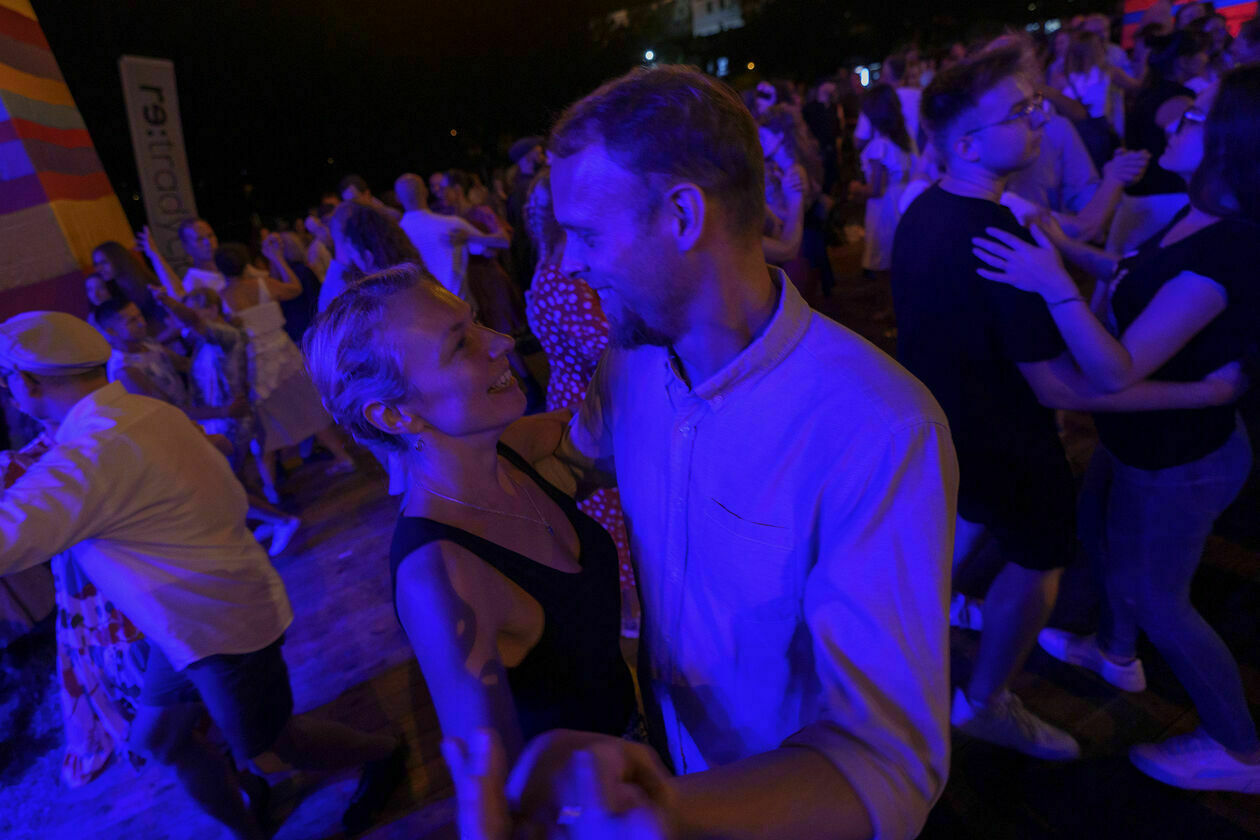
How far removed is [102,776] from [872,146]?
5.54 m

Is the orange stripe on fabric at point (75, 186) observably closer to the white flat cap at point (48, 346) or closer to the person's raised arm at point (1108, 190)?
the white flat cap at point (48, 346)

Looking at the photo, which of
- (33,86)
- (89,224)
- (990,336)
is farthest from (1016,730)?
(33,86)

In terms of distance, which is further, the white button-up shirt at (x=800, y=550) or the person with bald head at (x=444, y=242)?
the person with bald head at (x=444, y=242)

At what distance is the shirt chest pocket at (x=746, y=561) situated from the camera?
2.96 feet

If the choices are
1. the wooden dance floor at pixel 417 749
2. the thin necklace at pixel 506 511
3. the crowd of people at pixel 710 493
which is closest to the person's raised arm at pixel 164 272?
the wooden dance floor at pixel 417 749

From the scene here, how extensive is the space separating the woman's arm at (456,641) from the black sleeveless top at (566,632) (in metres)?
0.05

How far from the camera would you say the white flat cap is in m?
1.72

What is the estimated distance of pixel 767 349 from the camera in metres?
0.90

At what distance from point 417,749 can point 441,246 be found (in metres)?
3.13

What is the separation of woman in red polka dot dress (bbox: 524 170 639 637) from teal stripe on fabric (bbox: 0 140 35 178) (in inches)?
141

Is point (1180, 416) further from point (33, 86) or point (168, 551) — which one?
point (33, 86)

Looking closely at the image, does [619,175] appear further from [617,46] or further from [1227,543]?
[617,46]

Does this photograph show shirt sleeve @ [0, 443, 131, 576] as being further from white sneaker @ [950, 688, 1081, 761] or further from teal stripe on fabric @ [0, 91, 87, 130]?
teal stripe on fabric @ [0, 91, 87, 130]

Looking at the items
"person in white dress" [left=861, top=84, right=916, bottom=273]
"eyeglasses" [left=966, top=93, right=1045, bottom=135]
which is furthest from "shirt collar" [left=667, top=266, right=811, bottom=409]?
"person in white dress" [left=861, top=84, right=916, bottom=273]
